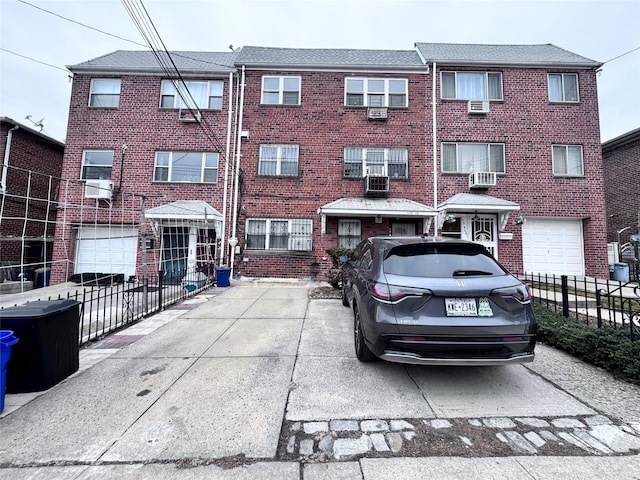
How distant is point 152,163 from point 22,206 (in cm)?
572

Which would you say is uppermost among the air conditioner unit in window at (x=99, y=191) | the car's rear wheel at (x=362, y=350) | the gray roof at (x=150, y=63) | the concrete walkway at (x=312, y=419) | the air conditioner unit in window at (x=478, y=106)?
the gray roof at (x=150, y=63)

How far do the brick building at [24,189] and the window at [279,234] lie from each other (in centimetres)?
726

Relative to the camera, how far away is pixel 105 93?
11602 mm

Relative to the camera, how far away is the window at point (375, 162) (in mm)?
11375

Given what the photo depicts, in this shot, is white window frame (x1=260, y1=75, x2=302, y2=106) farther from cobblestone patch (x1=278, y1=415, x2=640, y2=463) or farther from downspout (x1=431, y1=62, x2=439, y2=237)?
cobblestone patch (x1=278, y1=415, x2=640, y2=463)

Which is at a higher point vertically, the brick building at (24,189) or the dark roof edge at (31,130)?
the dark roof edge at (31,130)

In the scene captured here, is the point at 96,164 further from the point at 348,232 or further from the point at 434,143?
the point at 434,143


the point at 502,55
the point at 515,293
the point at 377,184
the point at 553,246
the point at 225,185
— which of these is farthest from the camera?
the point at 502,55

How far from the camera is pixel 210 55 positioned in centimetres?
1300

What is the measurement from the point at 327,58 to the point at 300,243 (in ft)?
27.0

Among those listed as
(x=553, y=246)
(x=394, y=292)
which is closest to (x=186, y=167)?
(x=394, y=292)

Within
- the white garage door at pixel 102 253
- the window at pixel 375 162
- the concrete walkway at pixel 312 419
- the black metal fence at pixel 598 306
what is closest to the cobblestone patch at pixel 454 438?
the concrete walkway at pixel 312 419

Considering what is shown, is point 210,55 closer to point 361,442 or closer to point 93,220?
point 93,220

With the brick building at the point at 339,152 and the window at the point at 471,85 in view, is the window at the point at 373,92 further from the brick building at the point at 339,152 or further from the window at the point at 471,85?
the window at the point at 471,85
